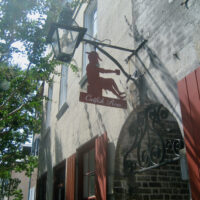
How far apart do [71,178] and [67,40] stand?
3.16 meters

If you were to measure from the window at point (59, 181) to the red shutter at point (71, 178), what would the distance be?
3.76 feet

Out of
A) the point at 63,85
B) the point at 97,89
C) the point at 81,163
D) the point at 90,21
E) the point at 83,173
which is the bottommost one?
the point at 83,173

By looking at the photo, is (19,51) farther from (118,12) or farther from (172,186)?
(172,186)

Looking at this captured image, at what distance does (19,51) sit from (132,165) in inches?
165

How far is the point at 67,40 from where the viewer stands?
14.1 ft

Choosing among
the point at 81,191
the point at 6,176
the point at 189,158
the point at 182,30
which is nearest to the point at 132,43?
the point at 182,30

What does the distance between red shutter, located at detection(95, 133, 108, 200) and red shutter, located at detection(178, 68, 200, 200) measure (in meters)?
1.97

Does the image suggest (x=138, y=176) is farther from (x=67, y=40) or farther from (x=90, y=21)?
(x=90, y=21)

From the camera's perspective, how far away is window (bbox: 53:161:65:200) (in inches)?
303

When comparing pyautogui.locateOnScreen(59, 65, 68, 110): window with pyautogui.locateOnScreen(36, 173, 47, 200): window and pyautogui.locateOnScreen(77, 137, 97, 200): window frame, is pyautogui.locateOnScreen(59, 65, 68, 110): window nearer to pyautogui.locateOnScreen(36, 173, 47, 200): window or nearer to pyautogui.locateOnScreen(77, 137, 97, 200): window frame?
pyautogui.locateOnScreen(36, 173, 47, 200): window

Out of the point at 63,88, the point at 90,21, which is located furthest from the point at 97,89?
the point at 63,88

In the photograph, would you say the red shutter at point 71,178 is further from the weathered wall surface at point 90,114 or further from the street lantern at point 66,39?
the street lantern at point 66,39

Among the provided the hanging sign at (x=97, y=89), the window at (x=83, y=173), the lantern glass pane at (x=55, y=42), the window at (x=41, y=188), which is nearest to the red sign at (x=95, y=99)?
the hanging sign at (x=97, y=89)

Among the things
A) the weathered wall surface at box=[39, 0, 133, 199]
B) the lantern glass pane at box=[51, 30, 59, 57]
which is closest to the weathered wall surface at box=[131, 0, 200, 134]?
the weathered wall surface at box=[39, 0, 133, 199]
